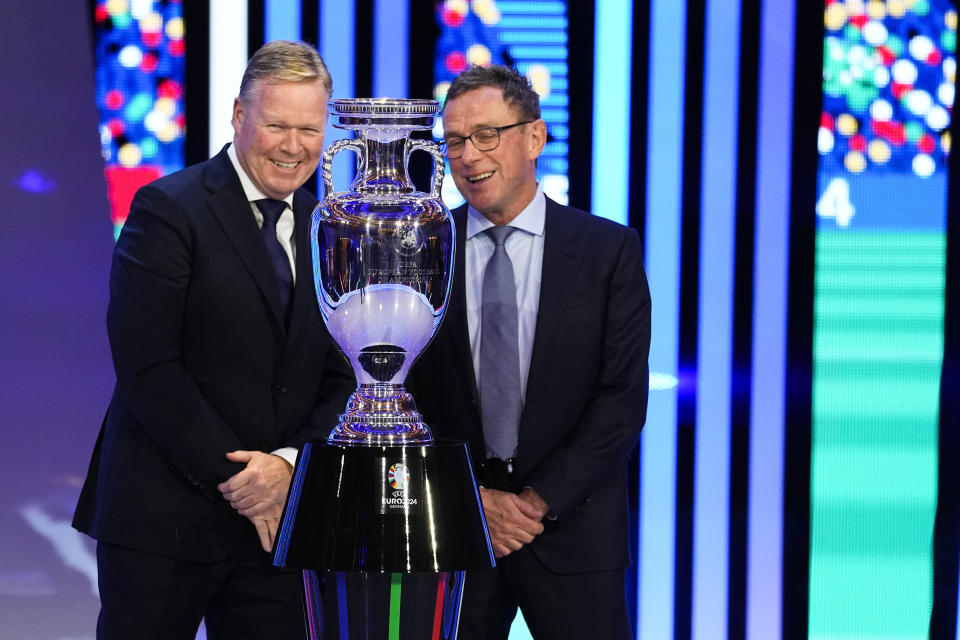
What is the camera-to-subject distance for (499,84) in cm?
261

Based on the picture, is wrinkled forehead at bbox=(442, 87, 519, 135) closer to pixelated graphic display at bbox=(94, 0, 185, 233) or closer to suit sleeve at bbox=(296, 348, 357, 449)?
suit sleeve at bbox=(296, 348, 357, 449)

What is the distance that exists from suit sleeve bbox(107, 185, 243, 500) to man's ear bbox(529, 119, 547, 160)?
0.75 m

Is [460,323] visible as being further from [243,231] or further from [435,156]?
[435,156]

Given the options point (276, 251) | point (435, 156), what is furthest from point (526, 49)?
point (435, 156)

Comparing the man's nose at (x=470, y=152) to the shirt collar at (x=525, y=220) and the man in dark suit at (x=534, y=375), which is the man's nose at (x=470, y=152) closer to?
the man in dark suit at (x=534, y=375)

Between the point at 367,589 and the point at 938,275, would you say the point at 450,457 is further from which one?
the point at 938,275

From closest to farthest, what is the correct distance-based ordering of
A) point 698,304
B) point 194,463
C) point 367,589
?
point 367,589 < point 194,463 < point 698,304

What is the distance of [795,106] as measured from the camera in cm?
336

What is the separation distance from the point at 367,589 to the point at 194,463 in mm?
607

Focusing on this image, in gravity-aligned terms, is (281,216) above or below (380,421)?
above

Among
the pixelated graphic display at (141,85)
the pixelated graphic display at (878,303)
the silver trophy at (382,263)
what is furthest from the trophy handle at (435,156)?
the pixelated graphic display at (878,303)

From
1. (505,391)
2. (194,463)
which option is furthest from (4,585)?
(505,391)

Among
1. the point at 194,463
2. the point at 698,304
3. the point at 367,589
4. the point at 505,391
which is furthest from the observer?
the point at 698,304

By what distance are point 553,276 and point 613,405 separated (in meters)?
0.29
